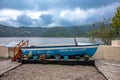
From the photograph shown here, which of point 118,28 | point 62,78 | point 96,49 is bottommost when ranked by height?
point 62,78

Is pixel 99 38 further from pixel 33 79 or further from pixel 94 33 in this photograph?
pixel 33 79

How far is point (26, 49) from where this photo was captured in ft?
46.2

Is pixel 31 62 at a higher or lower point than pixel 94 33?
lower

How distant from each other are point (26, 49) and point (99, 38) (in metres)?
16.1

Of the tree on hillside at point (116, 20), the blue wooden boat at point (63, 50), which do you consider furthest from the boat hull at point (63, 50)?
the tree on hillside at point (116, 20)

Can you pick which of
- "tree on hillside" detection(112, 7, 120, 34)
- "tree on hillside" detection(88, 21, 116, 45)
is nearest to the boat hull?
"tree on hillside" detection(112, 7, 120, 34)

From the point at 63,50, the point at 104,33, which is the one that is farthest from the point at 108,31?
the point at 63,50

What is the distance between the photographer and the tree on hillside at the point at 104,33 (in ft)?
89.6

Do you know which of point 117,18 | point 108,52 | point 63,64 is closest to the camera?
point 63,64

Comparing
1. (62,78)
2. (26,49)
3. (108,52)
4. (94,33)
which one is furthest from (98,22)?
(62,78)

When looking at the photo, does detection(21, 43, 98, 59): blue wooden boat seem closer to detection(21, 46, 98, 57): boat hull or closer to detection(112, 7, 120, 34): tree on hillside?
detection(21, 46, 98, 57): boat hull

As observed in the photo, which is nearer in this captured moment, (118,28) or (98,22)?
(118,28)

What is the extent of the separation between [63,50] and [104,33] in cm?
1473

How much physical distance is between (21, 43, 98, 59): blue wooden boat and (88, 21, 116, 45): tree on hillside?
548 inches
